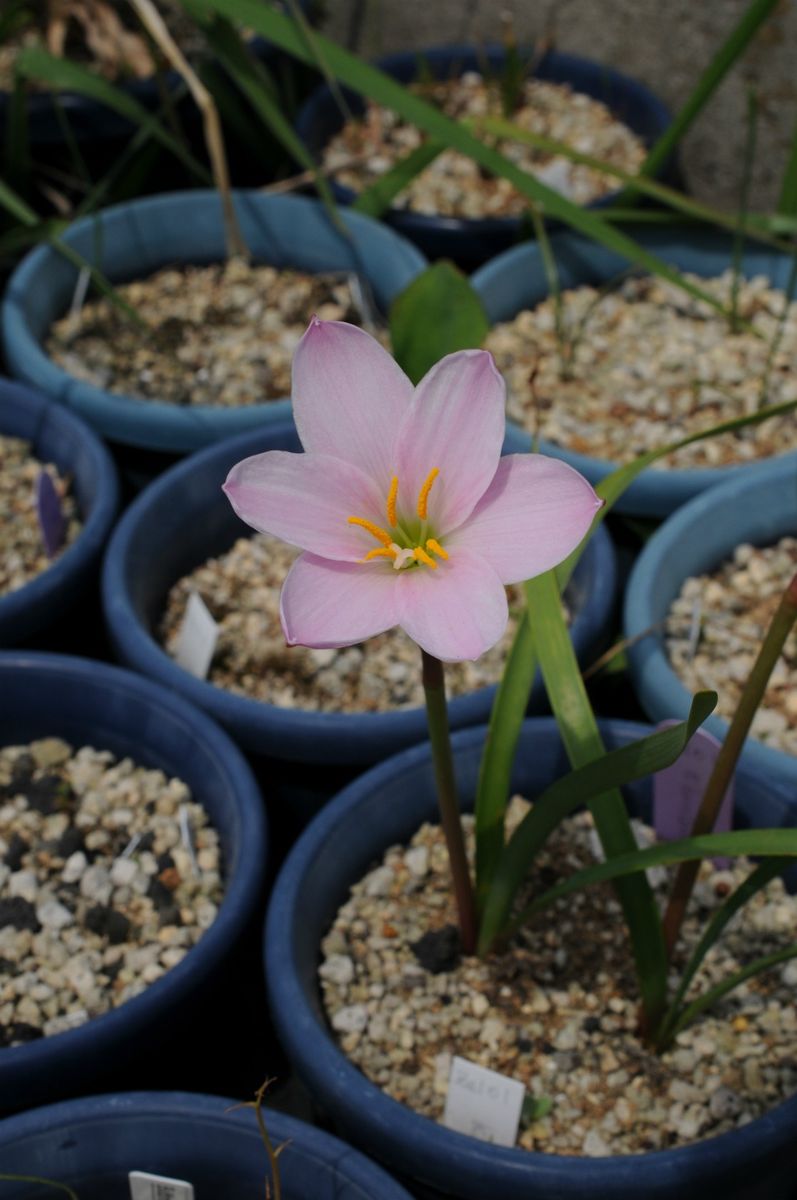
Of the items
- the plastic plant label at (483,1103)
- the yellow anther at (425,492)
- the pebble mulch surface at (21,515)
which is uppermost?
the yellow anther at (425,492)

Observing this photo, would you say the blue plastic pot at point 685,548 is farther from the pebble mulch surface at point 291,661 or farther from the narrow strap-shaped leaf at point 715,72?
the narrow strap-shaped leaf at point 715,72

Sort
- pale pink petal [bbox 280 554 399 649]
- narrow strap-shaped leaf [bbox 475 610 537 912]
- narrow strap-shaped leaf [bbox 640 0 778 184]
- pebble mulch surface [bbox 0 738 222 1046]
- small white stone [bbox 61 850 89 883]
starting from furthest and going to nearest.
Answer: narrow strap-shaped leaf [bbox 640 0 778 184]
small white stone [bbox 61 850 89 883]
pebble mulch surface [bbox 0 738 222 1046]
narrow strap-shaped leaf [bbox 475 610 537 912]
pale pink petal [bbox 280 554 399 649]

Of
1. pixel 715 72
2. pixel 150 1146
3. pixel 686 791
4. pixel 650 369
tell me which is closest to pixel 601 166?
pixel 715 72

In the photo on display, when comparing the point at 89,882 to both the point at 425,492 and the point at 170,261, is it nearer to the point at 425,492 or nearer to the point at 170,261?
the point at 425,492

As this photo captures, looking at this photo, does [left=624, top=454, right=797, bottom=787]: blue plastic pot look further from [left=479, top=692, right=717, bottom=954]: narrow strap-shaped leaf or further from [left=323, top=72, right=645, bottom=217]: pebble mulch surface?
[left=323, top=72, right=645, bottom=217]: pebble mulch surface

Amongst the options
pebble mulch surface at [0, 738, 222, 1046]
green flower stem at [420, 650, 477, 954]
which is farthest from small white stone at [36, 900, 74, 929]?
green flower stem at [420, 650, 477, 954]

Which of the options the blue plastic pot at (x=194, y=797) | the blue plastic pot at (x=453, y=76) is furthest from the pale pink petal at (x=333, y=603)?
the blue plastic pot at (x=453, y=76)

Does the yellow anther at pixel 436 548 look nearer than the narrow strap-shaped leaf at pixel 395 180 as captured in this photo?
Yes
